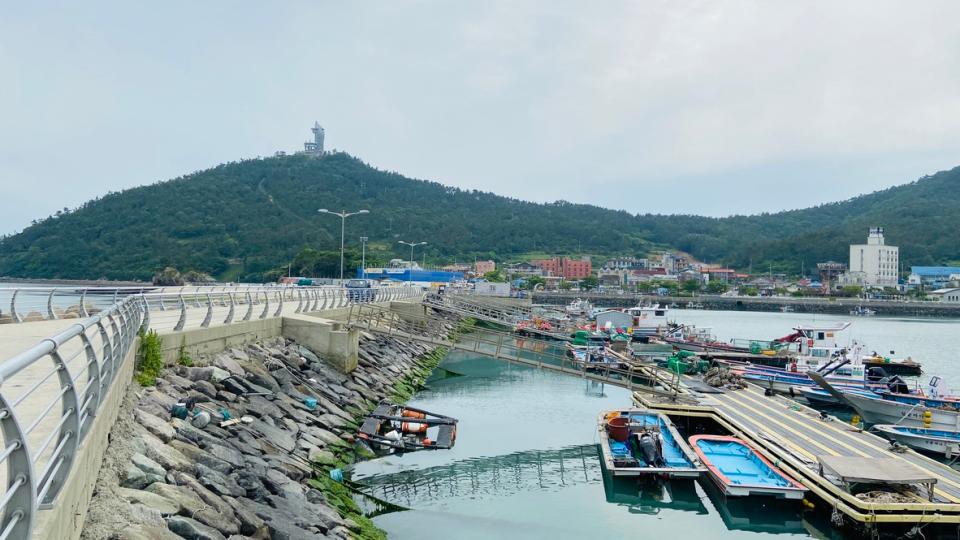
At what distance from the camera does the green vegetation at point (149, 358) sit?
14086 millimetres

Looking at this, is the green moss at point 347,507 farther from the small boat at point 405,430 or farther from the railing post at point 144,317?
the railing post at point 144,317

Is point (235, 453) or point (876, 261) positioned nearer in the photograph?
point (235, 453)

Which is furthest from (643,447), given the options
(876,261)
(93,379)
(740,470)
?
(876,261)

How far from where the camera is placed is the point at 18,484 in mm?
3998

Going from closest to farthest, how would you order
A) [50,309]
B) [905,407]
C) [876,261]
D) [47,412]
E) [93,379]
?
[47,412] → [93,379] → [50,309] → [905,407] → [876,261]

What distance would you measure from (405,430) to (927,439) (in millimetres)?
17488

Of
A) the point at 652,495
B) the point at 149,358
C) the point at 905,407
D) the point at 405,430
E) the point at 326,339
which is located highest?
the point at 149,358

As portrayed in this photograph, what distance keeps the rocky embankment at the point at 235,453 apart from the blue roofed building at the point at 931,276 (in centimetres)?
17596

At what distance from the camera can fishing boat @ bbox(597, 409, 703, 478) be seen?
60.4ft

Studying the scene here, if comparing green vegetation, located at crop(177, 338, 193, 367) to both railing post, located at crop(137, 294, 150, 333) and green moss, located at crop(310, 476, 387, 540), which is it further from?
green moss, located at crop(310, 476, 387, 540)

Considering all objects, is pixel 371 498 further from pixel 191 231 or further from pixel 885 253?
pixel 885 253

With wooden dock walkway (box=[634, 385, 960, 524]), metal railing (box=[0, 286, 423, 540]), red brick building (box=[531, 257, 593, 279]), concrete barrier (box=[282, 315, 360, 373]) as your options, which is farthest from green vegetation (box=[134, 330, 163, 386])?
red brick building (box=[531, 257, 593, 279])

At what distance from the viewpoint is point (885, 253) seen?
17538cm

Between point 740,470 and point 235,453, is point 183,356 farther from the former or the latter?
point 740,470
